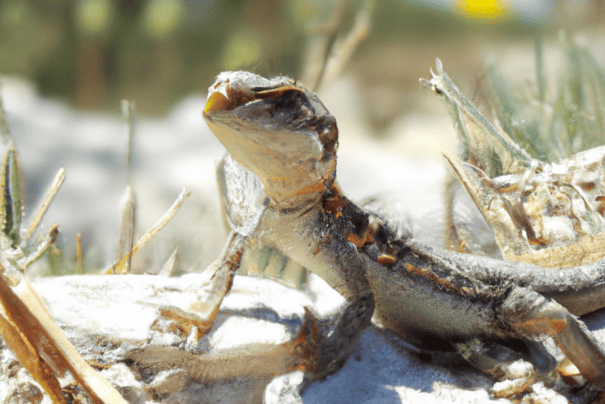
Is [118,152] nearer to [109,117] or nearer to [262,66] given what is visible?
[109,117]

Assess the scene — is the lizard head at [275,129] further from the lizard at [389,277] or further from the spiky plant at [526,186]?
the spiky plant at [526,186]

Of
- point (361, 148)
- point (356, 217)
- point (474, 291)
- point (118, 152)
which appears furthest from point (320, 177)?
point (361, 148)

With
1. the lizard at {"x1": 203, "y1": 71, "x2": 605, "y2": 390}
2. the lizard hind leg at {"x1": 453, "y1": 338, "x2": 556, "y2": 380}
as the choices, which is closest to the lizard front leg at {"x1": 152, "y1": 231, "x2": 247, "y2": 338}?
the lizard at {"x1": 203, "y1": 71, "x2": 605, "y2": 390}

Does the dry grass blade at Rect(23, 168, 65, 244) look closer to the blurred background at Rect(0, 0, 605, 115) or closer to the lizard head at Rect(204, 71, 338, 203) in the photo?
the blurred background at Rect(0, 0, 605, 115)

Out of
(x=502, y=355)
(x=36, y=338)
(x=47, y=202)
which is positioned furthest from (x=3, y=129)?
(x=502, y=355)

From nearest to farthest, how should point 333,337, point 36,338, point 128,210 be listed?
point 36,338
point 333,337
point 128,210

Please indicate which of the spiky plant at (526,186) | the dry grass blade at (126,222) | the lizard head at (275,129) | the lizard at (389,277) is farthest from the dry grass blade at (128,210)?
the spiky plant at (526,186)

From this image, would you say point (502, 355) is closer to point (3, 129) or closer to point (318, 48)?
point (318, 48)
